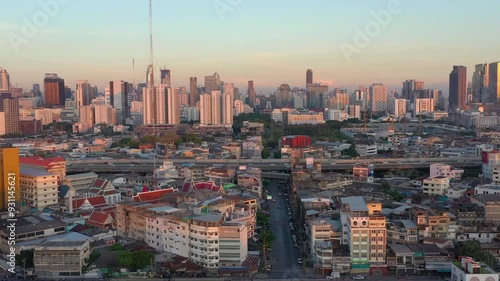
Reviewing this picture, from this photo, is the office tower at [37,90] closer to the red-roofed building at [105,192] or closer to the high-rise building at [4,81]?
the high-rise building at [4,81]

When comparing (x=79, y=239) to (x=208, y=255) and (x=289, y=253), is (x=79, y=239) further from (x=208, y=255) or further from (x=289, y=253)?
(x=289, y=253)

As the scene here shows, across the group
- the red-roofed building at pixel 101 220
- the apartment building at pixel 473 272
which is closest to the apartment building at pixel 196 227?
the red-roofed building at pixel 101 220

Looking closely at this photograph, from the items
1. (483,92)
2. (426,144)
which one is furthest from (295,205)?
(483,92)

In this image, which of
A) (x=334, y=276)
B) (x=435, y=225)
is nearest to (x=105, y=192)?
(x=334, y=276)

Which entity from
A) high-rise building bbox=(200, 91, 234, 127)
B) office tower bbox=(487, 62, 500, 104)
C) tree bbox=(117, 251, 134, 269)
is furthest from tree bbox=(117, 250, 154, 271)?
office tower bbox=(487, 62, 500, 104)

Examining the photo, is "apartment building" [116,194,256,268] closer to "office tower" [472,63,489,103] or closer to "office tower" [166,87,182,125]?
"office tower" [166,87,182,125]

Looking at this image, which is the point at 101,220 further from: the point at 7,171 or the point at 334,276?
the point at 334,276

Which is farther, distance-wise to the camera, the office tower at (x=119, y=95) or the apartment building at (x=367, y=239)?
the office tower at (x=119, y=95)
